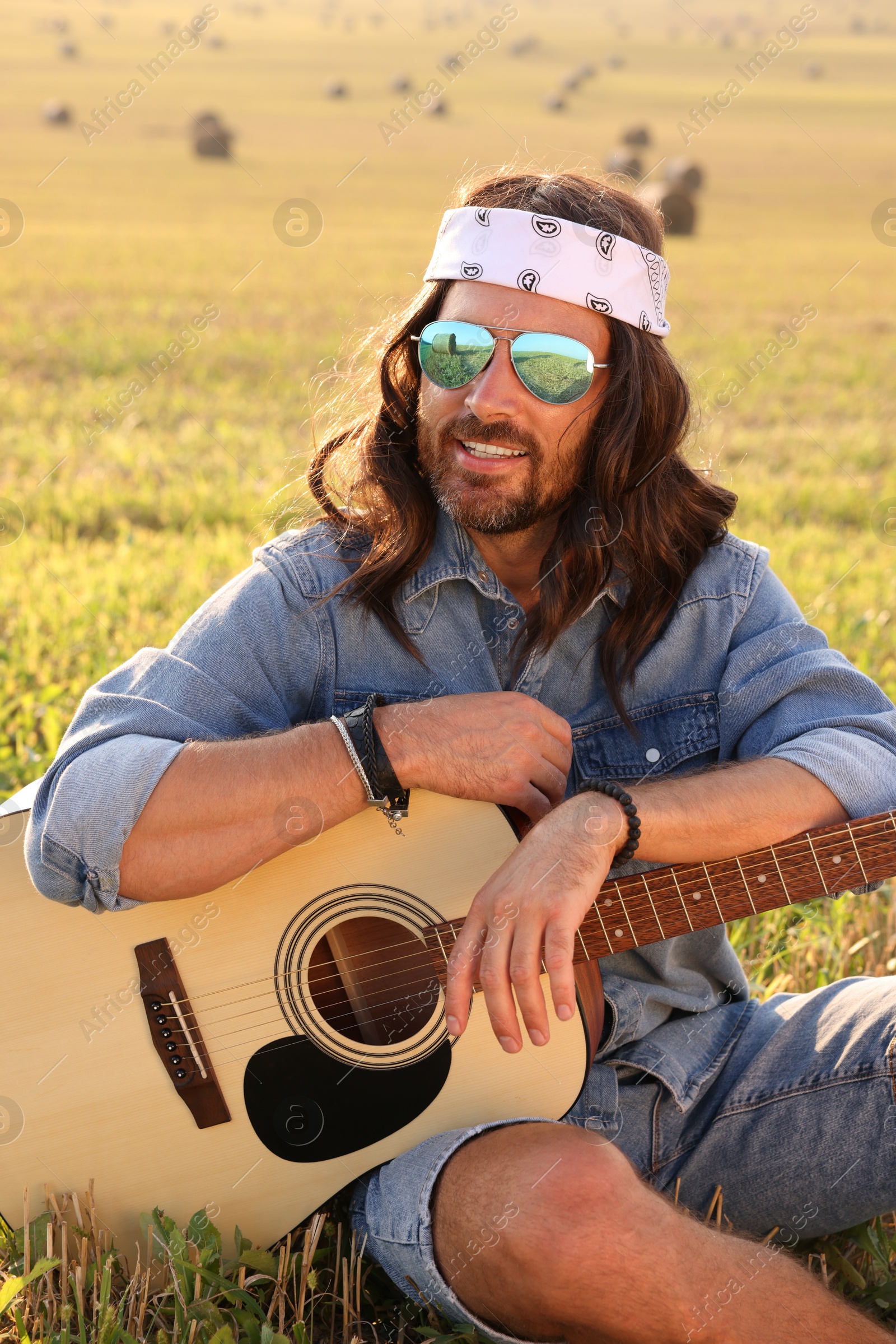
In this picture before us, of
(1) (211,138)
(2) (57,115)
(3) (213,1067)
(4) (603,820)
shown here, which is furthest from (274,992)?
(2) (57,115)

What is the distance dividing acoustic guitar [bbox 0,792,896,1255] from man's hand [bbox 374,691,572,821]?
0.17m

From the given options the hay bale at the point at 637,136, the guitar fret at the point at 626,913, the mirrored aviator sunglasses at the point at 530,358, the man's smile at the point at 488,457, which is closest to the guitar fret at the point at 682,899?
the guitar fret at the point at 626,913

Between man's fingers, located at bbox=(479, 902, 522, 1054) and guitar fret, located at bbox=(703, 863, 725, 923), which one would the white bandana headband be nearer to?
guitar fret, located at bbox=(703, 863, 725, 923)

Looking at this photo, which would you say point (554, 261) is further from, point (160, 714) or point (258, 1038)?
point (258, 1038)

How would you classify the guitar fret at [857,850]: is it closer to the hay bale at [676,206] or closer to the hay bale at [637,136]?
the hay bale at [676,206]

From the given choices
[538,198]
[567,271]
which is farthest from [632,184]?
[567,271]

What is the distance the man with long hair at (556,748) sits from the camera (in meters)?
2.10


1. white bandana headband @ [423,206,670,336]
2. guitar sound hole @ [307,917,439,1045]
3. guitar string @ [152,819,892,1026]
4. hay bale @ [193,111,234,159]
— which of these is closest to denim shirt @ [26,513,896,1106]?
guitar string @ [152,819,892,1026]

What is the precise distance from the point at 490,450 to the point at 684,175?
951 inches

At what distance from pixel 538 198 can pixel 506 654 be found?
1.11 m

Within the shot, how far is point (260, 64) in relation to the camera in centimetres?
4812

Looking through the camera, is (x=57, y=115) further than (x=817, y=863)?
Yes

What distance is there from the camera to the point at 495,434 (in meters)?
2.67

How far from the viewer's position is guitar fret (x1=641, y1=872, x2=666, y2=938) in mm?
2361
